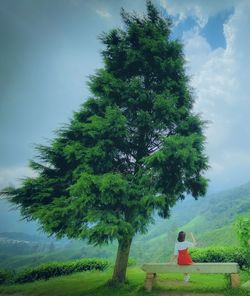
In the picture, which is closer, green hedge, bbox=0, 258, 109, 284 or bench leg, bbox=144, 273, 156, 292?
bench leg, bbox=144, 273, 156, 292

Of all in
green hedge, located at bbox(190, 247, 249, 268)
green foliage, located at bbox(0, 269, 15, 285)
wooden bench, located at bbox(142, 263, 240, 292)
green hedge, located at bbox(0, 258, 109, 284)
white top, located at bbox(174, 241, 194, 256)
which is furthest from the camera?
green foliage, located at bbox(0, 269, 15, 285)

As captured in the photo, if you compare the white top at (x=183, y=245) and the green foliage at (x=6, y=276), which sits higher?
the white top at (x=183, y=245)

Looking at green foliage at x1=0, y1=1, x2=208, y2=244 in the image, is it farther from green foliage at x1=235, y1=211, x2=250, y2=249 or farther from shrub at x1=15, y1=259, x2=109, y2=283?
shrub at x1=15, y1=259, x2=109, y2=283

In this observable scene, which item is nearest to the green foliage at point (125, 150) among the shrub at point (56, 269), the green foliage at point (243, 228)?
the green foliage at point (243, 228)

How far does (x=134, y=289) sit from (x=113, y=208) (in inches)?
125

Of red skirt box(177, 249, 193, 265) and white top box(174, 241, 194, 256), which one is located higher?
white top box(174, 241, 194, 256)

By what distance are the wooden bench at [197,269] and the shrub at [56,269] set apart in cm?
1131

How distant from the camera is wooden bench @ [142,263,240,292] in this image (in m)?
10.7

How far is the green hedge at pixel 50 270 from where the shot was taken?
21172mm

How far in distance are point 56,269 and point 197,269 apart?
13.4m

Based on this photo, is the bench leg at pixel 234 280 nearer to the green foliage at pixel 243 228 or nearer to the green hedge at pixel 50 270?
the green foliage at pixel 243 228

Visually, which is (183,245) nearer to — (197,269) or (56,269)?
(197,269)

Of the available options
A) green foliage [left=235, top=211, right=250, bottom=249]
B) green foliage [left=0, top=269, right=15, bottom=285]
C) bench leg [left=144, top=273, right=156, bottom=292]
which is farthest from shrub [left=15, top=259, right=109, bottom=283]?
green foliage [left=235, top=211, right=250, bottom=249]

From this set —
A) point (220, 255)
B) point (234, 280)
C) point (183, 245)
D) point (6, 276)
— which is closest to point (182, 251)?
point (183, 245)
